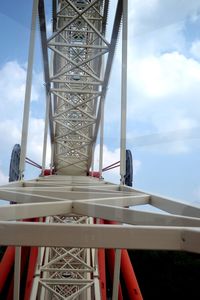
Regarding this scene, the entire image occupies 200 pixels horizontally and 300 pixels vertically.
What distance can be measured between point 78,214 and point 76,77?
27.2ft

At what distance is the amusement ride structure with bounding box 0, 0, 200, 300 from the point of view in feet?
7.52

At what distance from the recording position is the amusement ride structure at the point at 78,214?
2.29 meters

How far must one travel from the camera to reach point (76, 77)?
11.6 m

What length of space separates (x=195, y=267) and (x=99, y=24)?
19.7 meters

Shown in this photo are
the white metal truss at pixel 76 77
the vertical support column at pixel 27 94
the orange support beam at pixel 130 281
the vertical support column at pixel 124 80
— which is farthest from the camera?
the white metal truss at pixel 76 77

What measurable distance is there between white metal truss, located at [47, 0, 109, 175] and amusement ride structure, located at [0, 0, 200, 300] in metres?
0.05

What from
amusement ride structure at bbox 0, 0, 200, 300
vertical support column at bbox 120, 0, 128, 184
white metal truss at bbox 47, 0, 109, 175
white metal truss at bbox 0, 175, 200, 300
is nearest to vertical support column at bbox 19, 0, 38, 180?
amusement ride structure at bbox 0, 0, 200, 300

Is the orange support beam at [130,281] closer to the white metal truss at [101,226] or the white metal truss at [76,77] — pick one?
the white metal truss at [101,226]

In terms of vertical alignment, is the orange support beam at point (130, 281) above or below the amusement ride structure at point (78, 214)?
below

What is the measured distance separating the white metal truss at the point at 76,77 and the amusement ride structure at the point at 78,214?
0.15 ft

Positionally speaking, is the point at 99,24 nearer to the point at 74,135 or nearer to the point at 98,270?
the point at 74,135

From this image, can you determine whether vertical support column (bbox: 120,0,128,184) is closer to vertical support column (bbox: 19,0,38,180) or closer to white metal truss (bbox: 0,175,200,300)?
white metal truss (bbox: 0,175,200,300)

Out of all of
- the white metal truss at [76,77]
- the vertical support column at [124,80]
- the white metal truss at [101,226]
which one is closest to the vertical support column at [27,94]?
the white metal truss at [101,226]

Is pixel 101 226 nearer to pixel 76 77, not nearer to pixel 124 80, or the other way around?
pixel 124 80
